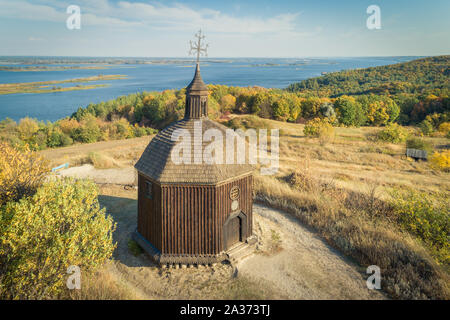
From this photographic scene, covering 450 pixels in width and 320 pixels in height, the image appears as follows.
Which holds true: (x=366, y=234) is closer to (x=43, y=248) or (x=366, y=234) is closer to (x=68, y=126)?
(x=43, y=248)

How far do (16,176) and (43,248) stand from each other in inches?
246

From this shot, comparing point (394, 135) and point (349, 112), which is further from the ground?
point (349, 112)

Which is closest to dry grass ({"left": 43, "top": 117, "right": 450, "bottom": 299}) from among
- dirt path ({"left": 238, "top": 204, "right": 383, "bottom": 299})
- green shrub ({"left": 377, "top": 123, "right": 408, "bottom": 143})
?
dirt path ({"left": 238, "top": 204, "right": 383, "bottom": 299})

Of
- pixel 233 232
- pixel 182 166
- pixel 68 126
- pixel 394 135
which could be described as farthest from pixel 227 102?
pixel 182 166

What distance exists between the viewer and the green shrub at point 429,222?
10345 mm

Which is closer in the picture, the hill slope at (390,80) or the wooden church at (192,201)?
the wooden church at (192,201)

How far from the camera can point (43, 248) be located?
7488mm

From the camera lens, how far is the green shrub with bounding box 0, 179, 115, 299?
7094 mm

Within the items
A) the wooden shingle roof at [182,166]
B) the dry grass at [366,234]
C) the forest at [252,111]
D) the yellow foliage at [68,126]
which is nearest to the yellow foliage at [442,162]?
the dry grass at [366,234]

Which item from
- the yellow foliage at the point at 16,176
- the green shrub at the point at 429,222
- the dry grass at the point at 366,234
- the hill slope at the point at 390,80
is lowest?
the dry grass at the point at 366,234

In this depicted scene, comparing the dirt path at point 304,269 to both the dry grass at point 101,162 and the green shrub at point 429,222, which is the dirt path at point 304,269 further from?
the dry grass at point 101,162

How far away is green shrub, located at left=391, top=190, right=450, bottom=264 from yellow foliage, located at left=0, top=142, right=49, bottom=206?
17238 millimetres

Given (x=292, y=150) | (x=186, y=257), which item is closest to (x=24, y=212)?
(x=186, y=257)
